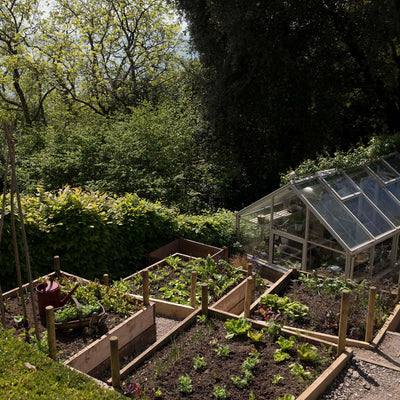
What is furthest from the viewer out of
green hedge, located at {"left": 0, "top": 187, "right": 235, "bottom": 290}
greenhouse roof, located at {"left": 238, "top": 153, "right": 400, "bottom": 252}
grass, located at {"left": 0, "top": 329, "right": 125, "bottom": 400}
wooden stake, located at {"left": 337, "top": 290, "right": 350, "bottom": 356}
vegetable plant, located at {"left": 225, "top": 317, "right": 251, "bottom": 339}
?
greenhouse roof, located at {"left": 238, "top": 153, "right": 400, "bottom": 252}

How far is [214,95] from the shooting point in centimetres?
1366

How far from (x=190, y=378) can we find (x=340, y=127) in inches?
465

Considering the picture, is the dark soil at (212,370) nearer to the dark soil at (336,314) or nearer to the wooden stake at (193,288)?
the dark soil at (336,314)

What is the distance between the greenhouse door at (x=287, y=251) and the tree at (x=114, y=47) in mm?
13113

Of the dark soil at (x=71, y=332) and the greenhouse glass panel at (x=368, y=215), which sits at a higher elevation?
the greenhouse glass panel at (x=368, y=215)

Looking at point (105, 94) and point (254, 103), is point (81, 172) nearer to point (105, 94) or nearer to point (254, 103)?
point (254, 103)

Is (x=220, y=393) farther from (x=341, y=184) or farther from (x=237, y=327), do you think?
(x=341, y=184)

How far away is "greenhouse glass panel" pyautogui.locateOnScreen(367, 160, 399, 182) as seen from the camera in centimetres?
911

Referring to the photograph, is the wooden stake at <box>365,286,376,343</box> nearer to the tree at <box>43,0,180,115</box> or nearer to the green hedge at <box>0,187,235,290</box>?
the green hedge at <box>0,187,235,290</box>

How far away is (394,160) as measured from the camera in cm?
1006

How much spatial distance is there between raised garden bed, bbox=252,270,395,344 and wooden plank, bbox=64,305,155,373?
4.91 feet

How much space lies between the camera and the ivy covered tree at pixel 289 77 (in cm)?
1206

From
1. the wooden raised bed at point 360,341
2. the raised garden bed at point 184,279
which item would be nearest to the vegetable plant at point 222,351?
the wooden raised bed at point 360,341

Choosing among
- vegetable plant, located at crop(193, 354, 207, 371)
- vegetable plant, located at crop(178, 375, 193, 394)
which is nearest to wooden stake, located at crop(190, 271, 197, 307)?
vegetable plant, located at crop(193, 354, 207, 371)
